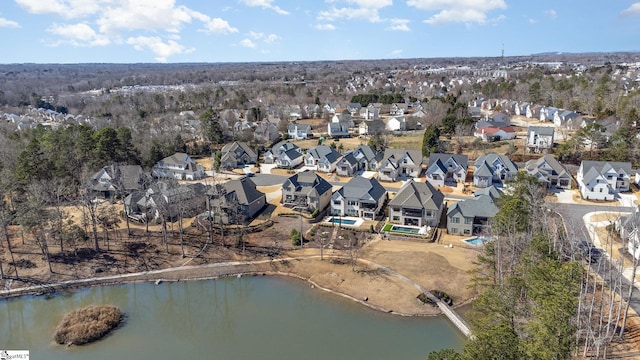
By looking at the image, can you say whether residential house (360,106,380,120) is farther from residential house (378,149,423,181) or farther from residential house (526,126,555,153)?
residential house (378,149,423,181)

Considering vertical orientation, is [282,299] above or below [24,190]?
below

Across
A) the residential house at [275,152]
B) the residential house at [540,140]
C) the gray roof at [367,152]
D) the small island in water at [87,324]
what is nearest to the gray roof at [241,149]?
the residential house at [275,152]

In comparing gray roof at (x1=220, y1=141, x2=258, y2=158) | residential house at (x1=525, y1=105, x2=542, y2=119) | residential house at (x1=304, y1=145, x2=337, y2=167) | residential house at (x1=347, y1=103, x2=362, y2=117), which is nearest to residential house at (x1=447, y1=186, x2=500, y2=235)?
residential house at (x1=304, y1=145, x2=337, y2=167)

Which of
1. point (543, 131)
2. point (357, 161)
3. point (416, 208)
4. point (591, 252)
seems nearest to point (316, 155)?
point (357, 161)

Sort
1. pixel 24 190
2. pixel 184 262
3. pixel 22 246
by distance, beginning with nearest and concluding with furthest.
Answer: pixel 184 262, pixel 22 246, pixel 24 190

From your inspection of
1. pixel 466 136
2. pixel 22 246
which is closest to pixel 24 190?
pixel 22 246

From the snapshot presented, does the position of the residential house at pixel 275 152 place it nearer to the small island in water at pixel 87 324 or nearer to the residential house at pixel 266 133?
the residential house at pixel 266 133

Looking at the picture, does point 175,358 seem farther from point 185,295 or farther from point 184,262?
point 184,262
